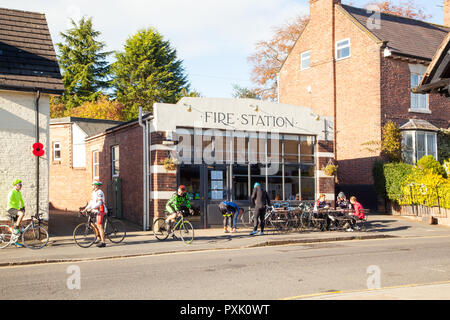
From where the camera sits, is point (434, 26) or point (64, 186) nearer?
point (64, 186)

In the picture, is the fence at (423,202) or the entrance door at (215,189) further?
the fence at (423,202)

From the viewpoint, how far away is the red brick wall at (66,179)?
26453 mm

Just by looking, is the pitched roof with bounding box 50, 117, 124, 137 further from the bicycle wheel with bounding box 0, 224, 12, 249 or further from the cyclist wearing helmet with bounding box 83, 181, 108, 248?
the cyclist wearing helmet with bounding box 83, 181, 108, 248

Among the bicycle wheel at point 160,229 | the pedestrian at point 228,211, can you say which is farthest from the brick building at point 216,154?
the bicycle wheel at point 160,229

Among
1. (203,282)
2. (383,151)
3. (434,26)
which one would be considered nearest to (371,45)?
(383,151)

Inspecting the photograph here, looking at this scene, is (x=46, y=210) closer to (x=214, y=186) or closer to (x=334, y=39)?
(x=214, y=186)

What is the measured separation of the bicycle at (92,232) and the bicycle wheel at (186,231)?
5.71ft

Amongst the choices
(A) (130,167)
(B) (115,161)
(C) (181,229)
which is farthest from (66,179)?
(C) (181,229)

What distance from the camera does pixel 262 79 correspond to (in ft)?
139

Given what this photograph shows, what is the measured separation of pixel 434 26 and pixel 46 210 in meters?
26.9

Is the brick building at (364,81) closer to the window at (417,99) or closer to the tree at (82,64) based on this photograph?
the window at (417,99)

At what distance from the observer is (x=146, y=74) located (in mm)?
48000

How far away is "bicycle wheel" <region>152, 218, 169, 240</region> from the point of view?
597 inches
